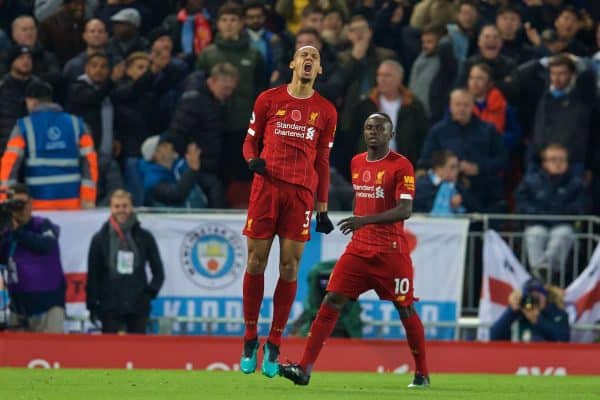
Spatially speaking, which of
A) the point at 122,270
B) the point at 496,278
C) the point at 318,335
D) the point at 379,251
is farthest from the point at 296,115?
the point at 496,278

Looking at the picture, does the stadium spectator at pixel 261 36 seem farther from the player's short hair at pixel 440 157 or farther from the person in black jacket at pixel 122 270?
the person in black jacket at pixel 122 270

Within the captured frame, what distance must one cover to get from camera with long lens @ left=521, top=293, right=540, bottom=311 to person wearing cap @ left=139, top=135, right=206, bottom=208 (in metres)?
4.26

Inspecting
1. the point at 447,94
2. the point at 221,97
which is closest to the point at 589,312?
the point at 447,94

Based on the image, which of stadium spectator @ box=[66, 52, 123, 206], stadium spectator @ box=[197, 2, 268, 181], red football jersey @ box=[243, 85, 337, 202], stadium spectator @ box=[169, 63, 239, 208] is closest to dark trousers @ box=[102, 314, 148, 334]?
stadium spectator @ box=[66, 52, 123, 206]

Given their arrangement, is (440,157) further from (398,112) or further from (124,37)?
(124,37)

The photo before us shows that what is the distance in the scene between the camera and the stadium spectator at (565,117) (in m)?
20.4

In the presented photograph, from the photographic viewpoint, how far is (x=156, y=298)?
18.7m

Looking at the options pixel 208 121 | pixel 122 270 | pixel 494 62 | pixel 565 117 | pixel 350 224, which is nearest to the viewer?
pixel 350 224

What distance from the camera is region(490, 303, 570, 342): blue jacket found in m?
18.5

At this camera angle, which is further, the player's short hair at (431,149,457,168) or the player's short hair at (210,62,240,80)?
the player's short hair at (210,62,240,80)

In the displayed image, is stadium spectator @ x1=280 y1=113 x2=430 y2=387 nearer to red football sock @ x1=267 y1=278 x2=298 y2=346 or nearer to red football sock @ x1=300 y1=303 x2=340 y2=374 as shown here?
red football sock @ x1=300 y1=303 x2=340 y2=374

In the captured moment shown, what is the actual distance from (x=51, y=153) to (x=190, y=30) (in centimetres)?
381

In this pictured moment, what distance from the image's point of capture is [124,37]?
21.9 metres

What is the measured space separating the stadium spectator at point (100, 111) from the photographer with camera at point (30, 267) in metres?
2.01
